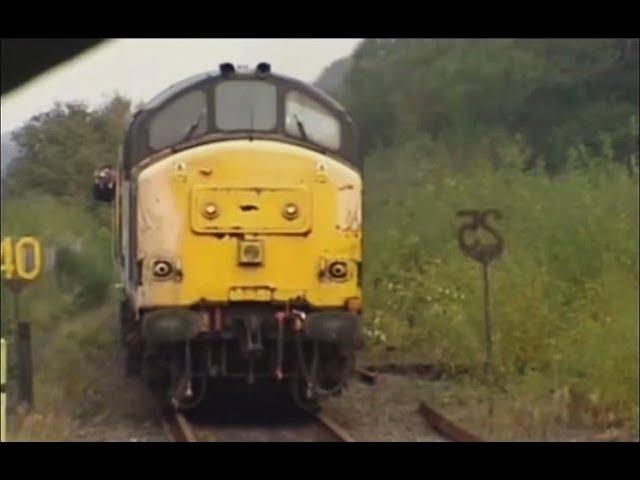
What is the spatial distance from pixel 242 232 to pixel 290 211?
37cm

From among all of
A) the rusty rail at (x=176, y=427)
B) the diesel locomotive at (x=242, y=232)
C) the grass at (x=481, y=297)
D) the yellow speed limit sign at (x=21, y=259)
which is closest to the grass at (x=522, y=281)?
the grass at (x=481, y=297)

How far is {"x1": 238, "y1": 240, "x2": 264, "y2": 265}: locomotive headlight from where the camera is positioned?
472 inches

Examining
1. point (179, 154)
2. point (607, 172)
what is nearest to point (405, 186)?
point (607, 172)

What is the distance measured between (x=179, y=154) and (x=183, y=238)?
61cm

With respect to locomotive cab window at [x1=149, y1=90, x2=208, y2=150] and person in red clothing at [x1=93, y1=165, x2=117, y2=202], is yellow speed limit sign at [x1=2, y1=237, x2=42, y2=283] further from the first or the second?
person in red clothing at [x1=93, y1=165, x2=117, y2=202]

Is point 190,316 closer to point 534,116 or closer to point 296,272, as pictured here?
point 296,272

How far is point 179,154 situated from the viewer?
1211 cm

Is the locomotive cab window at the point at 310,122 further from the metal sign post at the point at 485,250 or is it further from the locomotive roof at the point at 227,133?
the metal sign post at the point at 485,250

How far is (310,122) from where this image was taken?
12.6 metres

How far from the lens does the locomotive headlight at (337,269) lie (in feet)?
39.7

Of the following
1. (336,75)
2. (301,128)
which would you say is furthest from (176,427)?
(336,75)

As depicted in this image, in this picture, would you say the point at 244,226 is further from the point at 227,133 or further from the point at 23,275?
the point at 23,275

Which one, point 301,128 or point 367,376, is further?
point 367,376
